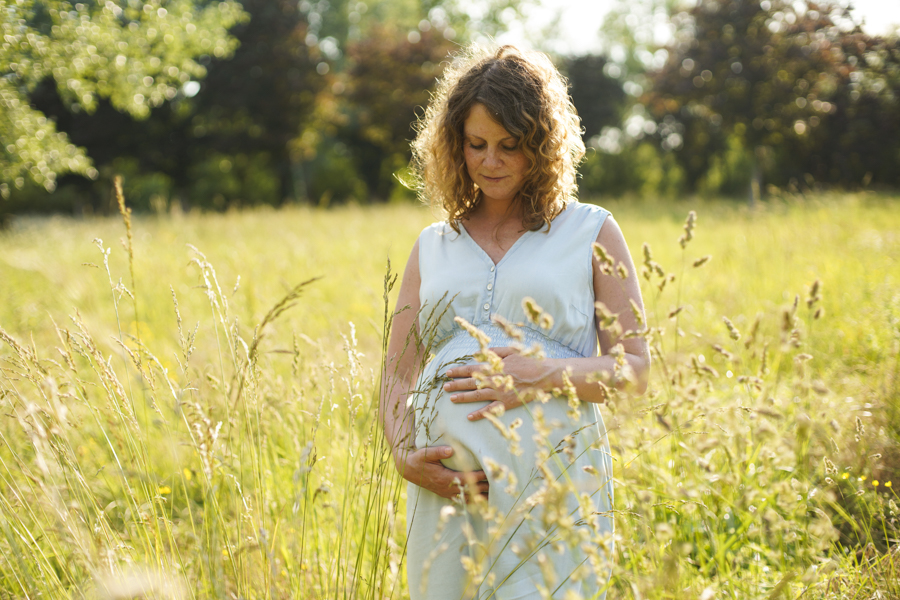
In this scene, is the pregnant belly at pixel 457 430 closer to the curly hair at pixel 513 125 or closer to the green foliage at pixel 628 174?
the curly hair at pixel 513 125

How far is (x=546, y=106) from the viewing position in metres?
1.90

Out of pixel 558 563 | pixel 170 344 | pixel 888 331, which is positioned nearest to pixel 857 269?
pixel 888 331

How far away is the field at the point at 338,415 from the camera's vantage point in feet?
4.26

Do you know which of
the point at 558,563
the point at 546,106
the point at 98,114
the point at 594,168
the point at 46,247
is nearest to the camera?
the point at 558,563

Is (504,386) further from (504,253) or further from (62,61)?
(62,61)

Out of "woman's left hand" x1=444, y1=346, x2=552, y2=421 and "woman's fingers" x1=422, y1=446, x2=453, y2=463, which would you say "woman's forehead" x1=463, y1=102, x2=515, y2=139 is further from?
"woman's fingers" x1=422, y1=446, x2=453, y2=463

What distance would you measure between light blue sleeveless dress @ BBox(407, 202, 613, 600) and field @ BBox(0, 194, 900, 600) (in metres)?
0.15

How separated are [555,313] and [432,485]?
66cm

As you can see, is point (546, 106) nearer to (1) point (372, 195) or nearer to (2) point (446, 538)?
(2) point (446, 538)

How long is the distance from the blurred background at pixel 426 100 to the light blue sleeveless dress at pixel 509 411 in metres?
5.76

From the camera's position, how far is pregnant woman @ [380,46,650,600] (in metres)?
1.60

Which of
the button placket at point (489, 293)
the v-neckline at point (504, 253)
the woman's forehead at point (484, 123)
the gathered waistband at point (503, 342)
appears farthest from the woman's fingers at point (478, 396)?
the woman's forehead at point (484, 123)

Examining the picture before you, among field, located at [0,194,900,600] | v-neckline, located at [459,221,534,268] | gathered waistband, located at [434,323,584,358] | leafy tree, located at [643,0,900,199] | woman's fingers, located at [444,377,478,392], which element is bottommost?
field, located at [0,194,900,600]

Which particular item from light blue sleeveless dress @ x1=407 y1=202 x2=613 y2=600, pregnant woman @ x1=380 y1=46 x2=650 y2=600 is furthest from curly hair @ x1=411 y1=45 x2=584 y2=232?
light blue sleeveless dress @ x1=407 y1=202 x2=613 y2=600
